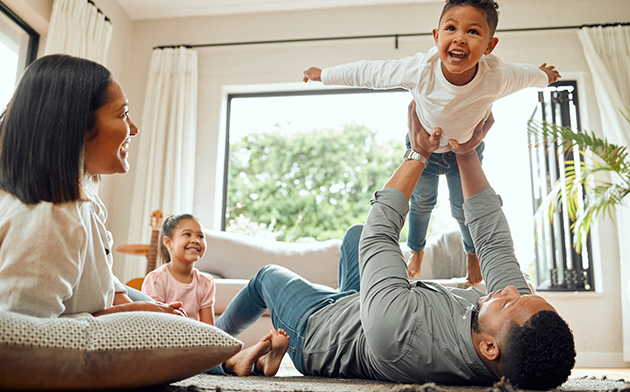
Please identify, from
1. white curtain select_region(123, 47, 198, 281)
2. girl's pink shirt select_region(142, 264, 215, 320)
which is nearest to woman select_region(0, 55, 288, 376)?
girl's pink shirt select_region(142, 264, 215, 320)

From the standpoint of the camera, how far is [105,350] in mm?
795

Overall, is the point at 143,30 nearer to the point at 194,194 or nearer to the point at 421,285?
the point at 194,194

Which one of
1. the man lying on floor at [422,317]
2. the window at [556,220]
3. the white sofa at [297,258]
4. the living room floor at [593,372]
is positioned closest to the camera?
the man lying on floor at [422,317]

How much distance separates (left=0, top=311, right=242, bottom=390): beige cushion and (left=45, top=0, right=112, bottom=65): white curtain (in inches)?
125

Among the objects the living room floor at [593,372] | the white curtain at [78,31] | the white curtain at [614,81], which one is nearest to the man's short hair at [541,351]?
the living room floor at [593,372]

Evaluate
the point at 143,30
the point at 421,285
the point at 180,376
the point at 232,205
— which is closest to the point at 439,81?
the point at 421,285

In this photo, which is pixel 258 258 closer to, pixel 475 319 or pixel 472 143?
pixel 472 143

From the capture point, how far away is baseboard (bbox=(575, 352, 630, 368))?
3449 mm

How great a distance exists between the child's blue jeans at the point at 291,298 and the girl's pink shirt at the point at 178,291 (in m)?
0.58

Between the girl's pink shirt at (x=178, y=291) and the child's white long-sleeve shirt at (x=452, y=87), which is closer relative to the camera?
the child's white long-sleeve shirt at (x=452, y=87)

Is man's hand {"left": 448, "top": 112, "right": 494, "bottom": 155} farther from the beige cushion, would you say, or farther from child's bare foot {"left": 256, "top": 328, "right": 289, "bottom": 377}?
the beige cushion

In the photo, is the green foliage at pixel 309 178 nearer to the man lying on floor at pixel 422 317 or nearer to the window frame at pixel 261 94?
the window frame at pixel 261 94

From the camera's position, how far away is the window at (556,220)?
3.73 meters

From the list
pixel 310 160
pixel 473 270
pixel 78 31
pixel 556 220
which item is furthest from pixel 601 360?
pixel 310 160
